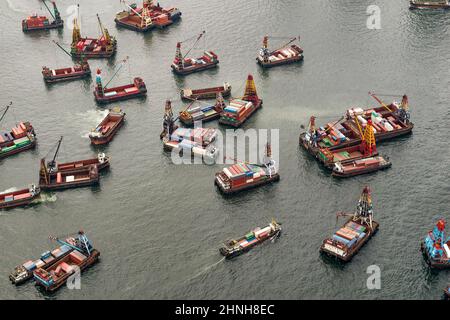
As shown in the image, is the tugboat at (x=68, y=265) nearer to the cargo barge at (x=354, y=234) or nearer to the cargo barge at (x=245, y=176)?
the cargo barge at (x=245, y=176)

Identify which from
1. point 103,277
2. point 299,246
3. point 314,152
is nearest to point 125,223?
point 103,277

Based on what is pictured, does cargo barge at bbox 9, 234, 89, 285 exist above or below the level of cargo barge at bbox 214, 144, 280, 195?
below

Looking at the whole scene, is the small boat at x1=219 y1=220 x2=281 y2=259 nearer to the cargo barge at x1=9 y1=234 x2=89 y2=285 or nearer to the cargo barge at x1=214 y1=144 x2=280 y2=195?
the cargo barge at x1=214 y1=144 x2=280 y2=195

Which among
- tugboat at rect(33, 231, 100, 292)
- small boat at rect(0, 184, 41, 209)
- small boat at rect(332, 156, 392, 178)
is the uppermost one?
small boat at rect(332, 156, 392, 178)

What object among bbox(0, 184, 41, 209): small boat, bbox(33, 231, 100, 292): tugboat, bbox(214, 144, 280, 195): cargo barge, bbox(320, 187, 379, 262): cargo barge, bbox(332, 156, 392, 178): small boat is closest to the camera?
bbox(33, 231, 100, 292): tugboat

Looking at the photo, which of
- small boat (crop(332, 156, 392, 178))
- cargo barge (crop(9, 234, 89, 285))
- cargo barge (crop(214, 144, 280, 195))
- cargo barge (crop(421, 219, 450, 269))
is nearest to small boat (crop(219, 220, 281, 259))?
cargo barge (crop(214, 144, 280, 195))

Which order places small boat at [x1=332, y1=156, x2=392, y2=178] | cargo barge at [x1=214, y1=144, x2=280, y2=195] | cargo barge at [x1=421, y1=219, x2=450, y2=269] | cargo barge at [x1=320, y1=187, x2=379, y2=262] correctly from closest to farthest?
cargo barge at [x1=421, y1=219, x2=450, y2=269] < cargo barge at [x1=320, y1=187, x2=379, y2=262] < cargo barge at [x1=214, y1=144, x2=280, y2=195] < small boat at [x1=332, y1=156, x2=392, y2=178]
